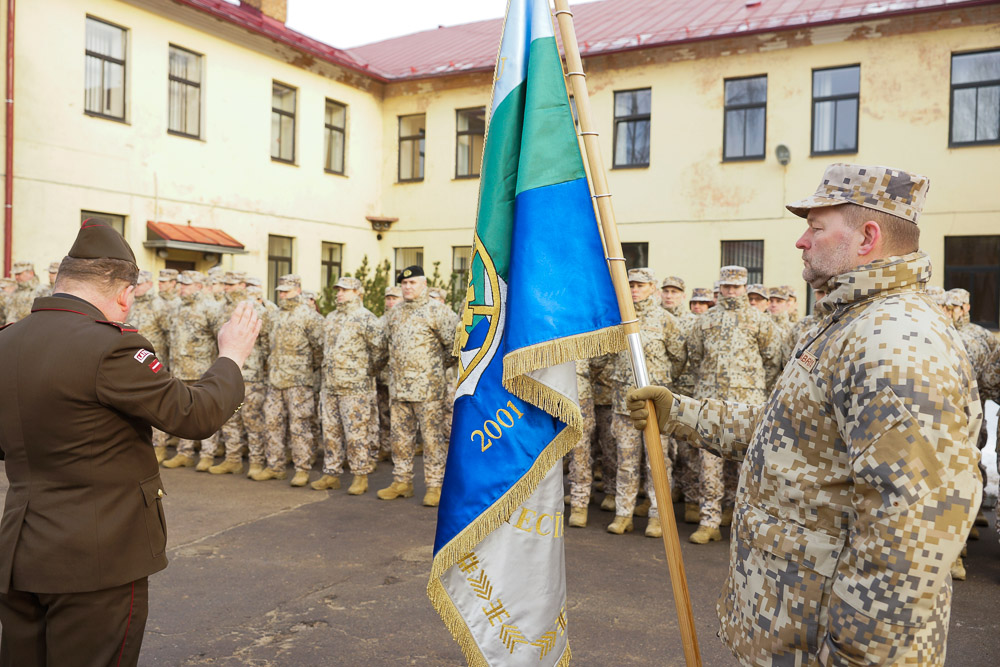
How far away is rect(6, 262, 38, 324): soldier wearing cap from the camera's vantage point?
1298 centimetres

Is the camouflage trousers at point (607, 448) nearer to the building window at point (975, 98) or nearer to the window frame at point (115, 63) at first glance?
the building window at point (975, 98)

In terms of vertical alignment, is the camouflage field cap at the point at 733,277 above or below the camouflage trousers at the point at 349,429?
above

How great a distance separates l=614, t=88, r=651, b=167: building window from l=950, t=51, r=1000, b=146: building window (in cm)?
591

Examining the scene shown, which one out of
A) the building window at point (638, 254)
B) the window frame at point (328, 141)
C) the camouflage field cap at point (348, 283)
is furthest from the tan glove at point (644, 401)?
the window frame at point (328, 141)

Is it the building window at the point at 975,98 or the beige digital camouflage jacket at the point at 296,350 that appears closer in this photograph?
the beige digital camouflage jacket at the point at 296,350

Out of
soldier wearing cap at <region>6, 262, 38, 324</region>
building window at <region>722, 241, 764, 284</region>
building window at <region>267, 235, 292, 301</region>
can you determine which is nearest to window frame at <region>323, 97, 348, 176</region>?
building window at <region>267, 235, 292, 301</region>

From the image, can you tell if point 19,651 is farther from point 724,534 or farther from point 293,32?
point 293,32

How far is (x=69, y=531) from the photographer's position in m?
2.60

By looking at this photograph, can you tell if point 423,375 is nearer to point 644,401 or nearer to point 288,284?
point 288,284

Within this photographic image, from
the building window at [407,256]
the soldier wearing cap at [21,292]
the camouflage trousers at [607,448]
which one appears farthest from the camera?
the building window at [407,256]

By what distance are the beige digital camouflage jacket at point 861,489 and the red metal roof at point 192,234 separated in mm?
14948

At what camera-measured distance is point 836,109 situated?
16.0 metres

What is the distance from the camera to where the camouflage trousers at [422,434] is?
321 inches

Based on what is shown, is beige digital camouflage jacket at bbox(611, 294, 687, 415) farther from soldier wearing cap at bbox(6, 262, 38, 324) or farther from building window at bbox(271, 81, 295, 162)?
building window at bbox(271, 81, 295, 162)
